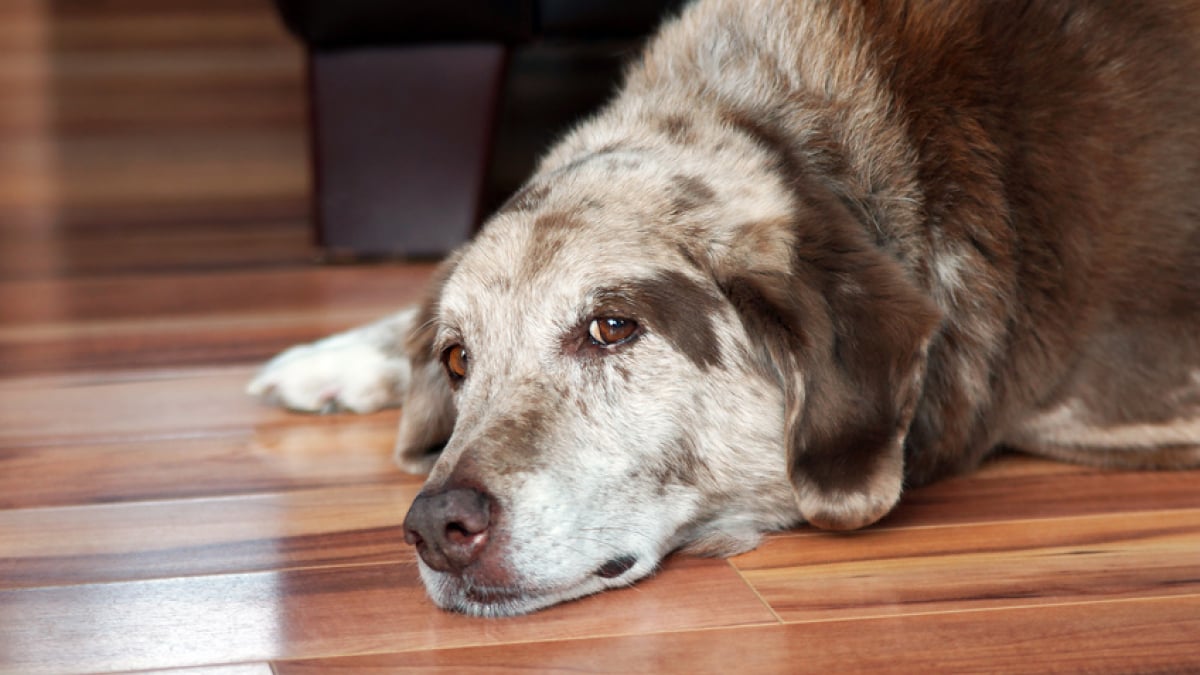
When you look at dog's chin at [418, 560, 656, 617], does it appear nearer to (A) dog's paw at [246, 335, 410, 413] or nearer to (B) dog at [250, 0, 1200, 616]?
(B) dog at [250, 0, 1200, 616]

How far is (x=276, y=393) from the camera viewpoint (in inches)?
99.7

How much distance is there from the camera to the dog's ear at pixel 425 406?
2.11m

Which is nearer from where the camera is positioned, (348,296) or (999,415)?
(999,415)

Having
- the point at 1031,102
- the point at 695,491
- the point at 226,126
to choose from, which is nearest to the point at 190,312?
the point at 695,491

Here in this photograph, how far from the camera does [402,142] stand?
3.60 meters

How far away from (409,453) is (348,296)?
131cm

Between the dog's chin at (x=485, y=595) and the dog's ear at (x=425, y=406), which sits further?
the dog's ear at (x=425, y=406)

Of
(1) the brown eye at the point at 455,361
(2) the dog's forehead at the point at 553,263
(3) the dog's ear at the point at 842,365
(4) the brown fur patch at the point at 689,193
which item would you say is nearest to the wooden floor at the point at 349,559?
(3) the dog's ear at the point at 842,365

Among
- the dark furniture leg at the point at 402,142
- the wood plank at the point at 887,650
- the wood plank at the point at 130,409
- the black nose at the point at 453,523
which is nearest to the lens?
the wood plank at the point at 887,650

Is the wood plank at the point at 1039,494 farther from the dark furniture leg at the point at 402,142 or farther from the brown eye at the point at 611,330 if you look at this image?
the dark furniture leg at the point at 402,142

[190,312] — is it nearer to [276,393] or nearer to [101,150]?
[276,393]

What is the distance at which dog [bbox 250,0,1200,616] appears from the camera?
1702 mm

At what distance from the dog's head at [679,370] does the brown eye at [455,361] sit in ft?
0.07

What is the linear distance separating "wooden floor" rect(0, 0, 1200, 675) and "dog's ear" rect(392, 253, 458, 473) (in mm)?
50
